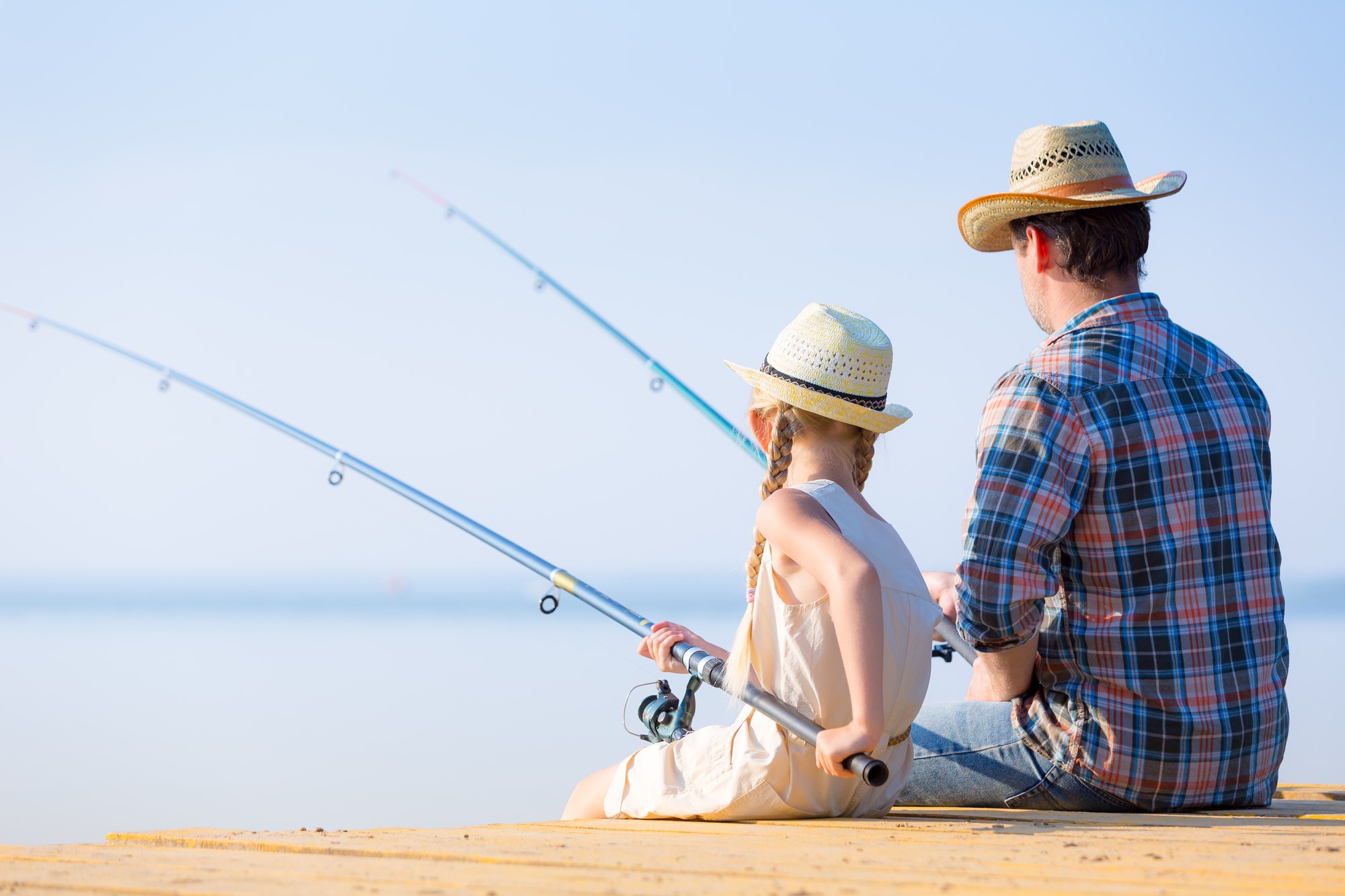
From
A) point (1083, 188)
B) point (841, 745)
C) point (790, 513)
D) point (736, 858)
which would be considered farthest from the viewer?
point (1083, 188)

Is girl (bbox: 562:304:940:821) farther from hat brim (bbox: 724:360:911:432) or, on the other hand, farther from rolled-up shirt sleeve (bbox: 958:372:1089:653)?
rolled-up shirt sleeve (bbox: 958:372:1089:653)

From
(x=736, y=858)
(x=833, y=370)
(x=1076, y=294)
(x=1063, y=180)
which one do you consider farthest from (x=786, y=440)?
(x=736, y=858)

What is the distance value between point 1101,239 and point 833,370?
49 cm

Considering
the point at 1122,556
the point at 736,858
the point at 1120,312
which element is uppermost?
the point at 1120,312

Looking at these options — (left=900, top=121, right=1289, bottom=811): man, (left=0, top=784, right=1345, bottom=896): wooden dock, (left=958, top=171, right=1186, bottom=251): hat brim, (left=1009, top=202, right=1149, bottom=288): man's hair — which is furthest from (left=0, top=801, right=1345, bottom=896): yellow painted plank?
(left=958, top=171, right=1186, bottom=251): hat brim

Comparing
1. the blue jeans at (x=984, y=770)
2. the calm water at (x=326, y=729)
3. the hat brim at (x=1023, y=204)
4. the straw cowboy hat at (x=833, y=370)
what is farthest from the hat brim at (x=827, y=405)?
the calm water at (x=326, y=729)

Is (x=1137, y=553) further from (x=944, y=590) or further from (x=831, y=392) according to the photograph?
(x=944, y=590)

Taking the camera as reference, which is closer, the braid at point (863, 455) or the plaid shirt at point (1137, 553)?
the plaid shirt at point (1137, 553)

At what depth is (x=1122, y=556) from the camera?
1991mm

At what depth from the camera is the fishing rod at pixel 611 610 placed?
191 centimetres

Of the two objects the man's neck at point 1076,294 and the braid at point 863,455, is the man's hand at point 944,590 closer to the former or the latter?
the braid at point 863,455

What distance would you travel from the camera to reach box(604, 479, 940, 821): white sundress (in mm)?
1962

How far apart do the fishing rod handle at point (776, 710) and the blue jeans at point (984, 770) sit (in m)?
0.25

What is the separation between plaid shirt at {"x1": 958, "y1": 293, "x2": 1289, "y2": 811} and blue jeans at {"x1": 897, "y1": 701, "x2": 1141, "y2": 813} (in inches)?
2.0
